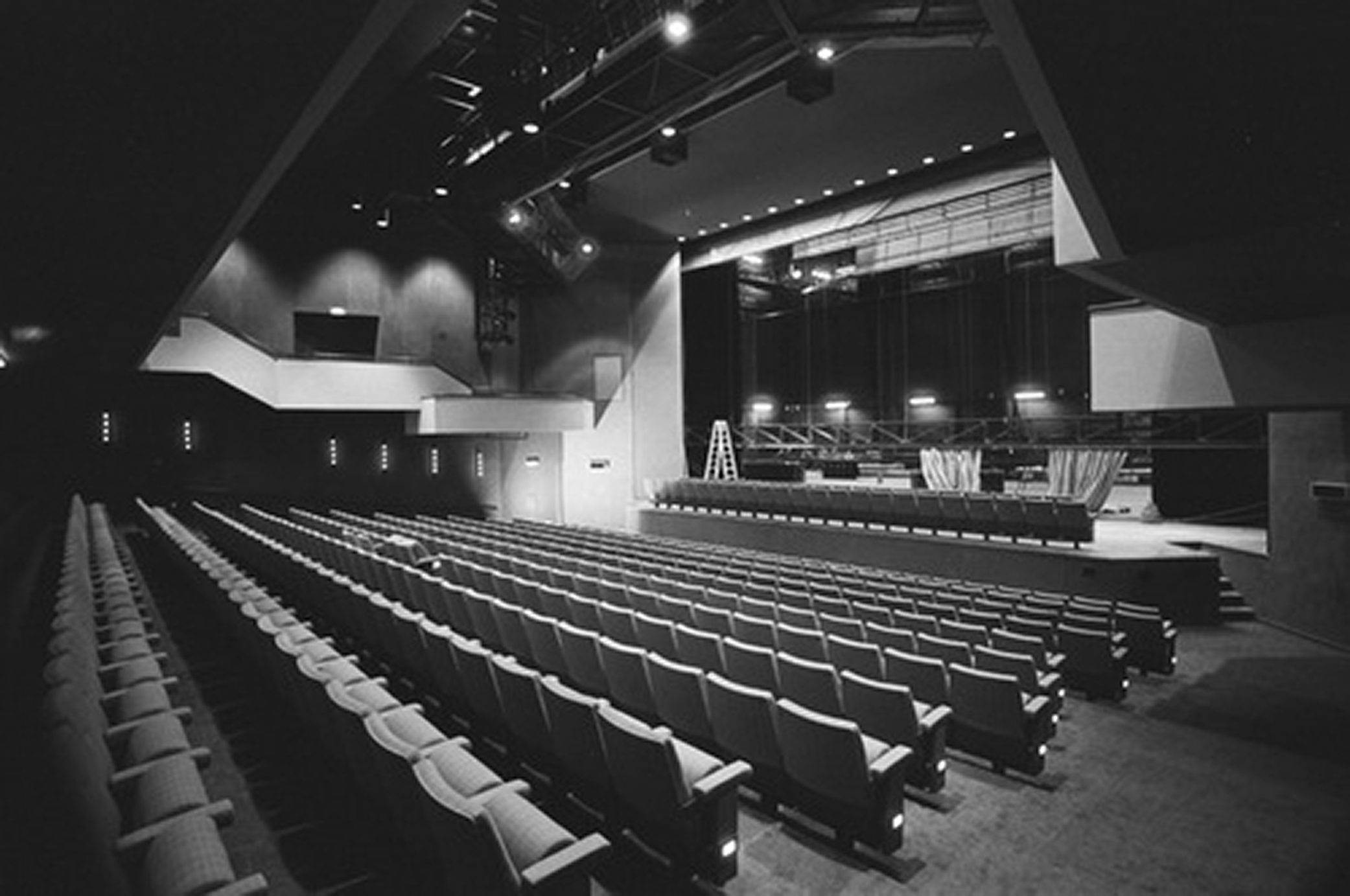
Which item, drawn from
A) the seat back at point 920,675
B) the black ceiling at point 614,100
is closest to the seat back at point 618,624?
the seat back at point 920,675

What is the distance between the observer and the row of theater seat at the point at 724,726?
2807mm

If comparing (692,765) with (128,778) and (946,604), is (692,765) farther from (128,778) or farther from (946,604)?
(946,604)

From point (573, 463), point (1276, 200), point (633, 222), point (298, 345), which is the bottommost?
point (573, 463)

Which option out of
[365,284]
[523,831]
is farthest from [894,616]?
[365,284]

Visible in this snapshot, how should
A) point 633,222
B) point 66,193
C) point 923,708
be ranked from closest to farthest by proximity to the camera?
point 66,193 < point 923,708 < point 633,222

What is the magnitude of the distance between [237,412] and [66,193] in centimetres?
1363

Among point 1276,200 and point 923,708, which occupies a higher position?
point 1276,200

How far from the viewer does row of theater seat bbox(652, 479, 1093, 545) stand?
29.5 ft

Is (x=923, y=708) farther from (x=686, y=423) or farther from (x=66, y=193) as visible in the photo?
(x=686, y=423)

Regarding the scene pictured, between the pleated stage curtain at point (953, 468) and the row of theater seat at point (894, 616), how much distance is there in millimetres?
7796

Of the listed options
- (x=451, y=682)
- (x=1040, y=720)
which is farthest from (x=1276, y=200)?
(x=451, y=682)

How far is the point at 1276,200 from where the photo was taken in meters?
3.22

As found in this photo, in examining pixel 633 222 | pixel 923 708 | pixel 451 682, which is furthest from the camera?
pixel 633 222

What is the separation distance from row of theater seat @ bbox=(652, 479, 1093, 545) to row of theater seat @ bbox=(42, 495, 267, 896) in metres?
9.39
